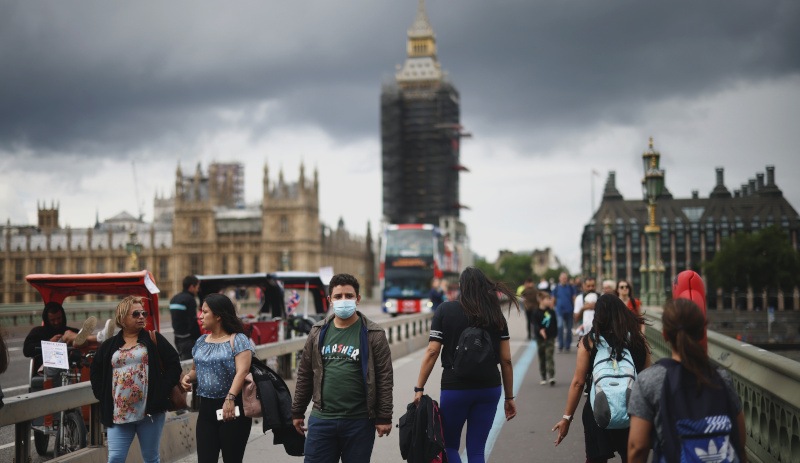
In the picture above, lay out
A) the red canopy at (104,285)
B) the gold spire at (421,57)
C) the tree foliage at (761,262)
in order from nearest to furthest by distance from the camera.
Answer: the red canopy at (104,285) < the tree foliage at (761,262) < the gold spire at (421,57)

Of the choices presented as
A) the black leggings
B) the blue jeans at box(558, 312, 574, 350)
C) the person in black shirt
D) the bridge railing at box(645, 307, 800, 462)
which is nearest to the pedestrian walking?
the blue jeans at box(558, 312, 574, 350)

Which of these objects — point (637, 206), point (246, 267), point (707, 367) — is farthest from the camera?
A: point (637, 206)

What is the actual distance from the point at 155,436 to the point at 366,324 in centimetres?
183

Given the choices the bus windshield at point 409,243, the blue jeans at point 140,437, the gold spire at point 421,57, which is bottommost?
the blue jeans at point 140,437

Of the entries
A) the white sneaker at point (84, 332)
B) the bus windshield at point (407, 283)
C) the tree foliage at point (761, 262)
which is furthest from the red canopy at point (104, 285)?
the tree foliage at point (761, 262)

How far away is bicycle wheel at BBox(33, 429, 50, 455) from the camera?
27.1 ft

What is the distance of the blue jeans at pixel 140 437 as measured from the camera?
6.32 m

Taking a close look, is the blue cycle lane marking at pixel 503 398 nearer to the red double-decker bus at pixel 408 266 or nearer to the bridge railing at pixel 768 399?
the bridge railing at pixel 768 399

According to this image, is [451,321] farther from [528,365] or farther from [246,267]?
[246,267]

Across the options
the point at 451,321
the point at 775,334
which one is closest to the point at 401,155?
the point at 775,334

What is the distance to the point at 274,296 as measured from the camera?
1792 cm

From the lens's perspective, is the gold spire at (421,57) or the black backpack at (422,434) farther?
the gold spire at (421,57)

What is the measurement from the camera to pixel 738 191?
15900cm

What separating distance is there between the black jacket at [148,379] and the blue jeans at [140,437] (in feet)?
0.23
